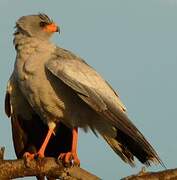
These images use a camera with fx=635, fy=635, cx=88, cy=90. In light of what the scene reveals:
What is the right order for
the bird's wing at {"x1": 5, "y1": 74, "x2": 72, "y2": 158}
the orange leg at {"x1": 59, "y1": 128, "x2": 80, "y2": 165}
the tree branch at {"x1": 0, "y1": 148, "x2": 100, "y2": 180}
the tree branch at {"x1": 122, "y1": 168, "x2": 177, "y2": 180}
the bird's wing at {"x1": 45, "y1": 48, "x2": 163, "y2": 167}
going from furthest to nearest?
the bird's wing at {"x1": 5, "y1": 74, "x2": 72, "y2": 158} < the bird's wing at {"x1": 45, "y1": 48, "x2": 163, "y2": 167} < the orange leg at {"x1": 59, "y1": 128, "x2": 80, "y2": 165} < the tree branch at {"x1": 0, "y1": 148, "x2": 100, "y2": 180} < the tree branch at {"x1": 122, "y1": 168, "x2": 177, "y2": 180}

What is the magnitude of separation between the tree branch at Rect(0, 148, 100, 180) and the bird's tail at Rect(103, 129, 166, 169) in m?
1.35

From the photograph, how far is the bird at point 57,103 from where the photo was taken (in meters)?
9.67

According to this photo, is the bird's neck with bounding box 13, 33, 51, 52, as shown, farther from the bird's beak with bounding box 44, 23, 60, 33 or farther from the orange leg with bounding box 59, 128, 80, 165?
the orange leg with bounding box 59, 128, 80, 165

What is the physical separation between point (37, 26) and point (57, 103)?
5.14ft

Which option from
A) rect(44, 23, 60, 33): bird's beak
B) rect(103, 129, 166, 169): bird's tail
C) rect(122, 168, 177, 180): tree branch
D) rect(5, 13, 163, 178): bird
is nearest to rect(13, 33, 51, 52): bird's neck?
A: rect(5, 13, 163, 178): bird

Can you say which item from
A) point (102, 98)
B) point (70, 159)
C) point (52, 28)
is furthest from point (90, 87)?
point (52, 28)

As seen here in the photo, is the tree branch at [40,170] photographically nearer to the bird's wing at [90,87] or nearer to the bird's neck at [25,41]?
the bird's wing at [90,87]

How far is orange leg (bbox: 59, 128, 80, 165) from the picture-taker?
358 inches

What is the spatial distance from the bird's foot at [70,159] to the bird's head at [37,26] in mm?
2249

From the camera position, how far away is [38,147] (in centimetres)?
1088

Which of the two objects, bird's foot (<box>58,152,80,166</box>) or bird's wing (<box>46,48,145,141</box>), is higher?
bird's wing (<box>46,48,145,141</box>)

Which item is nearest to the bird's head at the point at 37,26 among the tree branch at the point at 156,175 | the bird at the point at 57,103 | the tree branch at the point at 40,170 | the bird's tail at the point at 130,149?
the bird at the point at 57,103

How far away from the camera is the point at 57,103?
1016cm

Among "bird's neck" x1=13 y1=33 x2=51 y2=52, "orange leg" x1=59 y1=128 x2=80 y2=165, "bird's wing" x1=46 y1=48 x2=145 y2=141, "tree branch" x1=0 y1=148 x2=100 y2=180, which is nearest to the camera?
"tree branch" x1=0 y1=148 x2=100 y2=180
